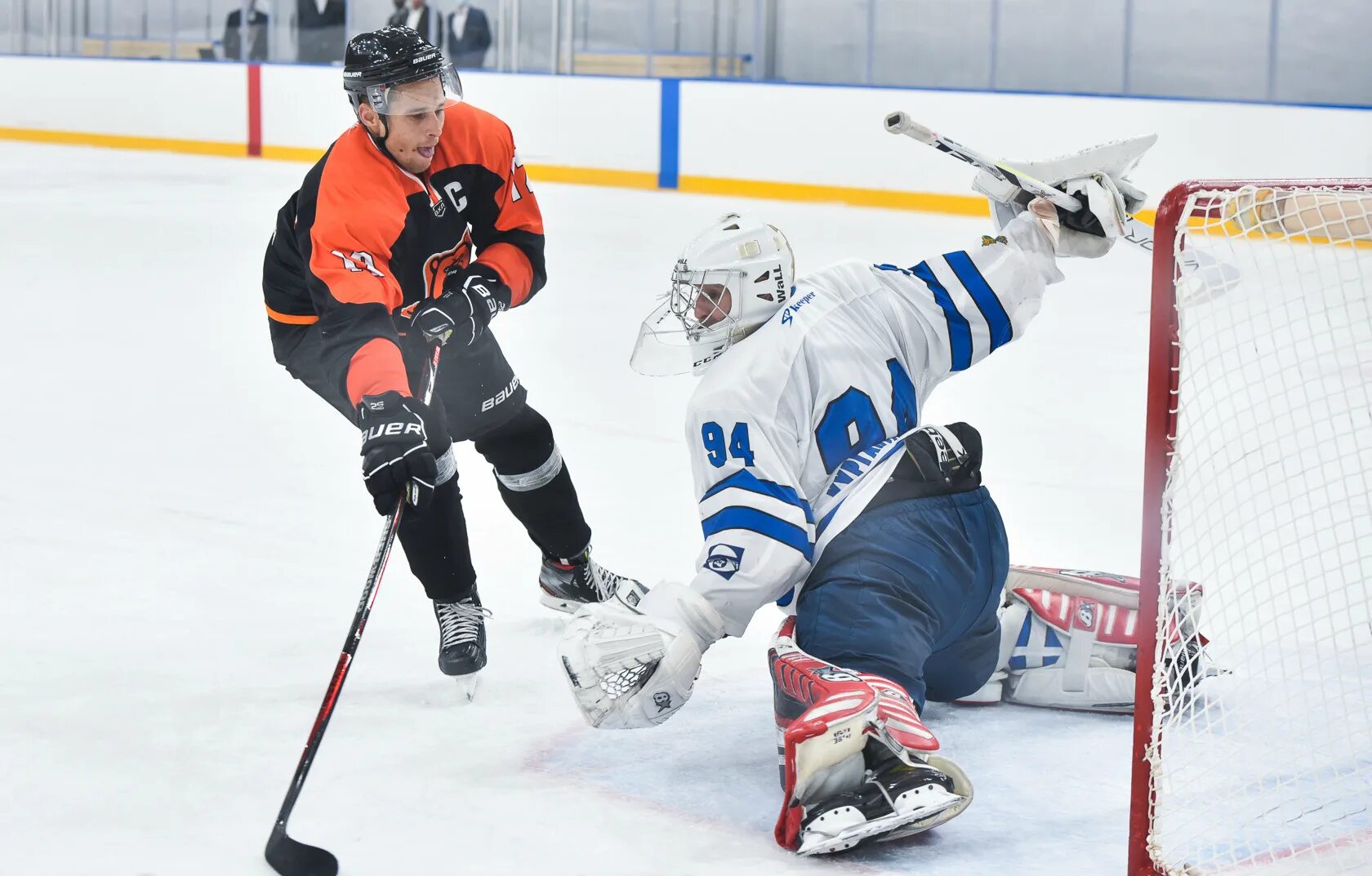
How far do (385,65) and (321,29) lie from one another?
11.2 metres

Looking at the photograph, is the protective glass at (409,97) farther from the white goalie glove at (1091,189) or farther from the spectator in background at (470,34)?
the spectator in background at (470,34)

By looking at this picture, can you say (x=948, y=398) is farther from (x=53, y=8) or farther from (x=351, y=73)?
(x=53, y=8)

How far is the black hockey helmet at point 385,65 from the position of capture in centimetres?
243

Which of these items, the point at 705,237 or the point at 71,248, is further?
the point at 71,248

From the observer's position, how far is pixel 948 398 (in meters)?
4.78

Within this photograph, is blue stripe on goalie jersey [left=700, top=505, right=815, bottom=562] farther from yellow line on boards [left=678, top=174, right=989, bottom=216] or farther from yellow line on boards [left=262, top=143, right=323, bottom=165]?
yellow line on boards [left=262, top=143, right=323, bottom=165]

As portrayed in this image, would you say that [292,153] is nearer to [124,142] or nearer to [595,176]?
[124,142]

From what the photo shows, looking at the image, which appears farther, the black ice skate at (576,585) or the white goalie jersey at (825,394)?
the black ice skate at (576,585)

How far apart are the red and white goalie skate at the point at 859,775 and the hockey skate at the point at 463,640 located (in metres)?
0.70

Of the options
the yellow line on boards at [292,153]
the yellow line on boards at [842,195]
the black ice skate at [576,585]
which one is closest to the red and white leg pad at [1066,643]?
the black ice skate at [576,585]

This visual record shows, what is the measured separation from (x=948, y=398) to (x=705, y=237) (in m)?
2.56

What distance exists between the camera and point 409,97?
2.45 meters

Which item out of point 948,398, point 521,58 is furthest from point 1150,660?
point 521,58

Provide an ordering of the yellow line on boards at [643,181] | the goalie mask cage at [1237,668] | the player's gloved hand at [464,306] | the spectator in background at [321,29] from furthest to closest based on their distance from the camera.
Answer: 1. the spectator in background at [321,29]
2. the yellow line on boards at [643,181]
3. the player's gloved hand at [464,306]
4. the goalie mask cage at [1237,668]
